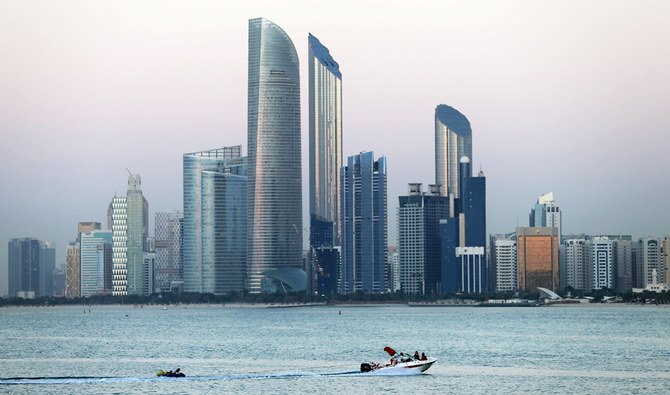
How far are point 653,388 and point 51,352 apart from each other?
231 ft

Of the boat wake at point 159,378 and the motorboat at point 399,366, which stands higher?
the motorboat at point 399,366

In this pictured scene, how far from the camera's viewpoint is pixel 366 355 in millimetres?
132500

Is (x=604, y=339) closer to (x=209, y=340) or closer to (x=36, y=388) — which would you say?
(x=209, y=340)

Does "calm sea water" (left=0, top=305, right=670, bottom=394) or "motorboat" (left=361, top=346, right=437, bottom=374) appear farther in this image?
"motorboat" (left=361, top=346, right=437, bottom=374)

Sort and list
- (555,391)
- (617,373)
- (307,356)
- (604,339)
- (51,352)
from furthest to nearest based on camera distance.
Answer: (604,339), (51,352), (307,356), (617,373), (555,391)

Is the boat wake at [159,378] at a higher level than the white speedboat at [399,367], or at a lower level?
lower

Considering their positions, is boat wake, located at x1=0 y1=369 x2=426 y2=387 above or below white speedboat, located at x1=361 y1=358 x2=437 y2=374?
below

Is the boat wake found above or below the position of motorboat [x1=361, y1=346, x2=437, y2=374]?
below

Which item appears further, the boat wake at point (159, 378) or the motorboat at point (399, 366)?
the motorboat at point (399, 366)

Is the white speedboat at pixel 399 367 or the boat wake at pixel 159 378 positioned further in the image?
the white speedboat at pixel 399 367

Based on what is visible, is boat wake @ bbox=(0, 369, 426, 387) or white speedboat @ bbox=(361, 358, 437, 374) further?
white speedboat @ bbox=(361, 358, 437, 374)

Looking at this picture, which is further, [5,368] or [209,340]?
[209,340]

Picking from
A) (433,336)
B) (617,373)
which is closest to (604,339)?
(433,336)

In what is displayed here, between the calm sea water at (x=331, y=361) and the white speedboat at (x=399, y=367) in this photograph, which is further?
the white speedboat at (x=399, y=367)
